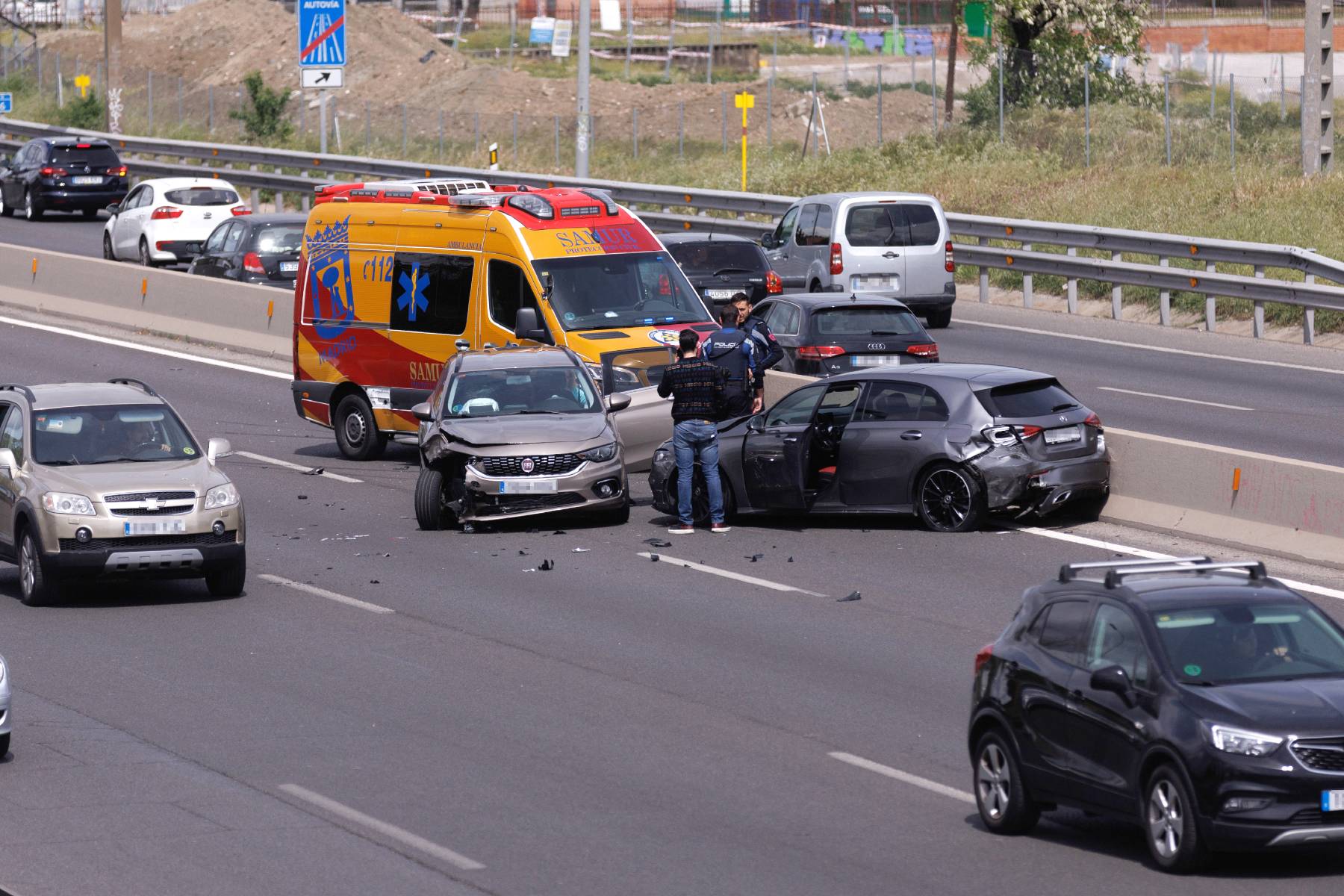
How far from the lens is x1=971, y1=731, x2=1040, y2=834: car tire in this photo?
974 centimetres

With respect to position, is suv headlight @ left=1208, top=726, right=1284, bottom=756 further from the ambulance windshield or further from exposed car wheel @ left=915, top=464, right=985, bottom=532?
the ambulance windshield

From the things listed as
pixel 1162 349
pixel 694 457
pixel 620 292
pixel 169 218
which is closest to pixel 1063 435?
pixel 694 457

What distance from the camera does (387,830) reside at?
9.94 meters

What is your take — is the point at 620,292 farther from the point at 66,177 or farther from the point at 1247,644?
the point at 66,177

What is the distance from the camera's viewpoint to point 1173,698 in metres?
8.91

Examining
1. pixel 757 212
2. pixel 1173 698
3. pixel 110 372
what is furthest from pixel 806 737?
pixel 757 212

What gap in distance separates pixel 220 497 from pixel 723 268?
13414 mm

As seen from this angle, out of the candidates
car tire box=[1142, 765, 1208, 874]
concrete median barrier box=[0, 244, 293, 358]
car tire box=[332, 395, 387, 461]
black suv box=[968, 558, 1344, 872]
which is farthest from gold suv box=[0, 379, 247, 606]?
concrete median barrier box=[0, 244, 293, 358]

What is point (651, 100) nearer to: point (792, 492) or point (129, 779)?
point (792, 492)

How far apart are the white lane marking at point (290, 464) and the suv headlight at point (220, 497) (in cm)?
574

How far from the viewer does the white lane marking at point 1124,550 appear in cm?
1536

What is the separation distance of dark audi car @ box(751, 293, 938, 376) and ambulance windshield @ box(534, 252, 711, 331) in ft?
7.07

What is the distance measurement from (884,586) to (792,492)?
250cm

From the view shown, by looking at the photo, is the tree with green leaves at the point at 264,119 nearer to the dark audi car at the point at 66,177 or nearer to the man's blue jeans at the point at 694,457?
the dark audi car at the point at 66,177
